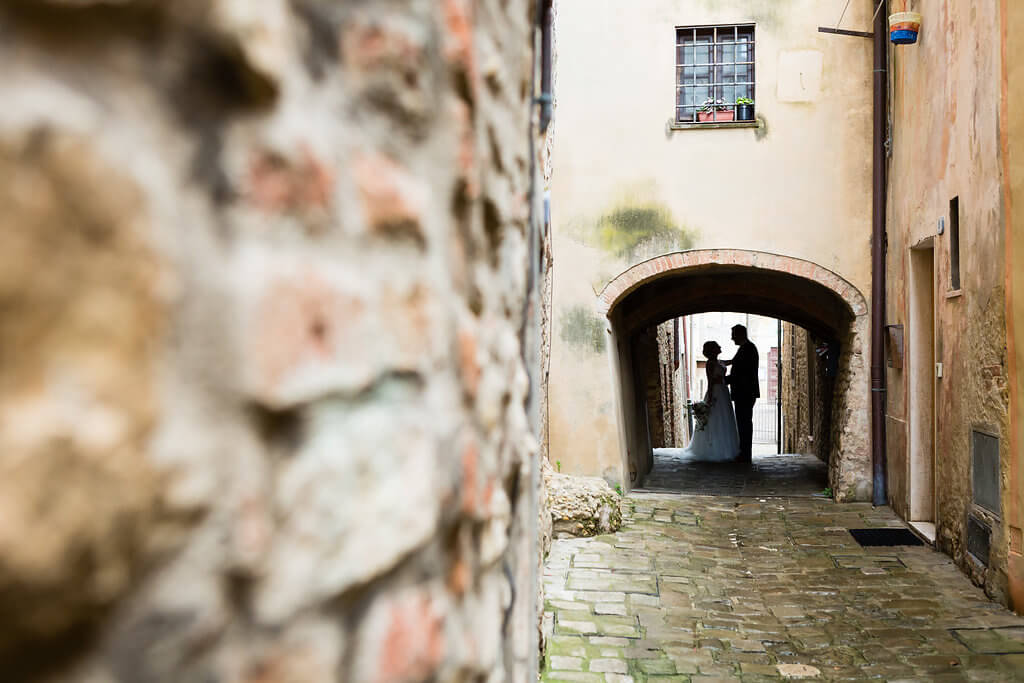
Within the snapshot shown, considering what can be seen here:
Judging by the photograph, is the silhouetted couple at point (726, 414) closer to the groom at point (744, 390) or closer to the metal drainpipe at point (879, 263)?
the groom at point (744, 390)

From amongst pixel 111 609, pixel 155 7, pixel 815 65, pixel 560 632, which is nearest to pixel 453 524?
pixel 111 609

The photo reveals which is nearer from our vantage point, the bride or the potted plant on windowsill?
the potted plant on windowsill

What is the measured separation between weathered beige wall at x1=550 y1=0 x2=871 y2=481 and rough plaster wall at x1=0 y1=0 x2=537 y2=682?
8.83 metres

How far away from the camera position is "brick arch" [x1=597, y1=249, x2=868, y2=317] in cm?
953

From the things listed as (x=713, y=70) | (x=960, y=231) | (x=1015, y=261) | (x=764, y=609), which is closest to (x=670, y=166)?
(x=713, y=70)

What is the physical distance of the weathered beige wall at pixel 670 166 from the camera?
9.67 metres

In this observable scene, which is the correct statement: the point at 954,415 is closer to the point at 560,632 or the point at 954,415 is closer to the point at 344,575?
the point at 560,632

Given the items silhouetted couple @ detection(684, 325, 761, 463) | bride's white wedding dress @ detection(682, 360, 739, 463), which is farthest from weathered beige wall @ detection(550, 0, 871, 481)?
bride's white wedding dress @ detection(682, 360, 739, 463)

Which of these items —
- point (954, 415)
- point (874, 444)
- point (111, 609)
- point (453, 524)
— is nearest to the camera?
point (111, 609)

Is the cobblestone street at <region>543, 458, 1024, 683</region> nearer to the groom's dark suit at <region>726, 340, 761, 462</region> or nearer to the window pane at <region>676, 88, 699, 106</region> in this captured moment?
the window pane at <region>676, 88, 699, 106</region>

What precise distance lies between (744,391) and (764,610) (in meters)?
8.13

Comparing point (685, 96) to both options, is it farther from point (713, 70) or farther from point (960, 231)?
point (960, 231)

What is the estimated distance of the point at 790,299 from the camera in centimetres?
1162

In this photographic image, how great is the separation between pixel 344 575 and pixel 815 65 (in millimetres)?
9981
